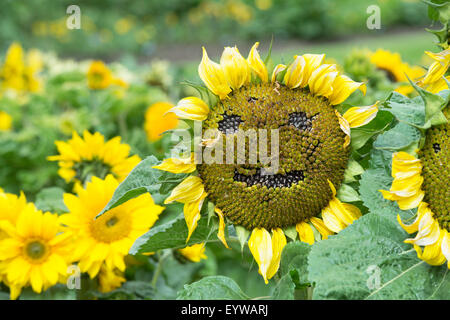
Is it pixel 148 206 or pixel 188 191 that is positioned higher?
pixel 188 191

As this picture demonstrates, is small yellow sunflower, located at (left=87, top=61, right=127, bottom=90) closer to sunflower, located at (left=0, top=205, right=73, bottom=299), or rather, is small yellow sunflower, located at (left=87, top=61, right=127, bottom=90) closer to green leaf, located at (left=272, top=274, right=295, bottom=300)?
sunflower, located at (left=0, top=205, right=73, bottom=299)

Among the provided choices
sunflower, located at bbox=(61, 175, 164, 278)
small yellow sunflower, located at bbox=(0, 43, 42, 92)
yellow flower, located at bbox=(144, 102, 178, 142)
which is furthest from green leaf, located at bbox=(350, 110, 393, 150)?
small yellow sunflower, located at bbox=(0, 43, 42, 92)

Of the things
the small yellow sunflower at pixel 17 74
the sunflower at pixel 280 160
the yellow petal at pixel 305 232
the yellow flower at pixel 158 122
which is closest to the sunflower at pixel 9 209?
the sunflower at pixel 280 160

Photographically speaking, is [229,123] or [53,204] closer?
[229,123]

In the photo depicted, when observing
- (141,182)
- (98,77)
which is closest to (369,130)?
(141,182)

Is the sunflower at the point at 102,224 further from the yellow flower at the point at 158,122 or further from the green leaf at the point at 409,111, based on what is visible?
the yellow flower at the point at 158,122

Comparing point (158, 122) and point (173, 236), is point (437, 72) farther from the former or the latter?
point (158, 122)

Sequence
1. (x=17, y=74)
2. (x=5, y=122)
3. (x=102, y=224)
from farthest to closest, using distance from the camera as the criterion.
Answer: (x=17, y=74) → (x=5, y=122) → (x=102, y=224)
